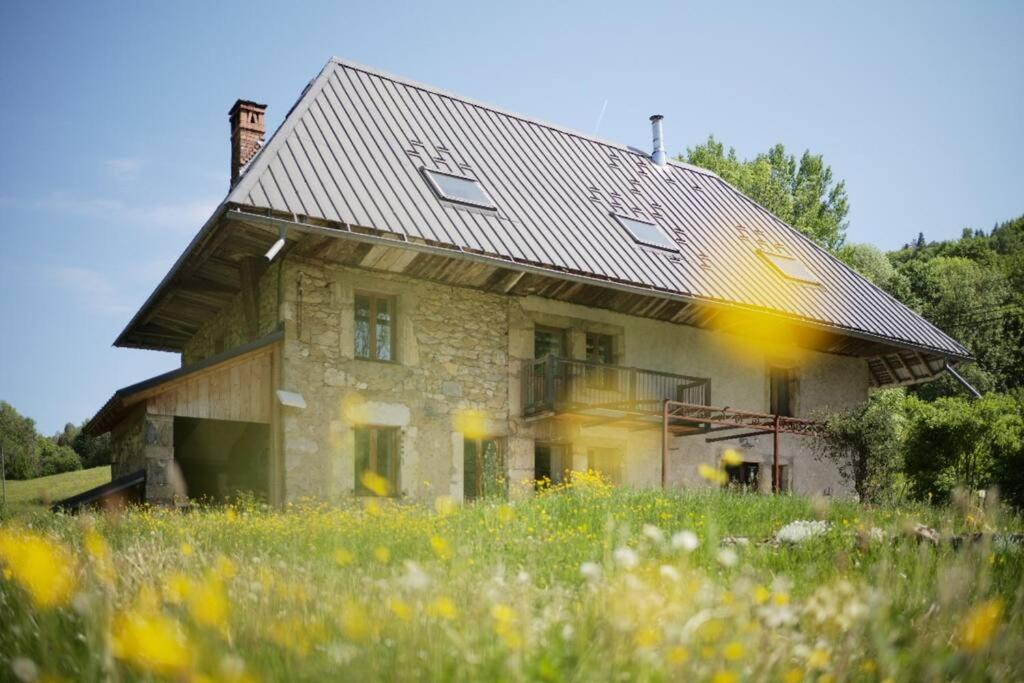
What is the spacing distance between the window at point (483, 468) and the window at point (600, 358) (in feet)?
7.66

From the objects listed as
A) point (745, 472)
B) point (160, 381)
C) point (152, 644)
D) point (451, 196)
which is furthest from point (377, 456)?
point (152, 644)

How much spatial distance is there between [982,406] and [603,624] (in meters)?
14.6

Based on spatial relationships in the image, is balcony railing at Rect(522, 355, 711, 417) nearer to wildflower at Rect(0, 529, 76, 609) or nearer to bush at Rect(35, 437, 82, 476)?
wildflower at Rect(0, 529, 76, 609)

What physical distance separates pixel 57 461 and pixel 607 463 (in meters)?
27.1

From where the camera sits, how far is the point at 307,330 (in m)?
15.0

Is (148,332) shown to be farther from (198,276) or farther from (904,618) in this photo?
(904,618)

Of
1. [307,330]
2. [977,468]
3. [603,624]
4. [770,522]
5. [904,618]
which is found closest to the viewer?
[603,624]

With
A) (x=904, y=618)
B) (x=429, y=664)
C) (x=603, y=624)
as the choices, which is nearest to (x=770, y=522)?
(x=904, y=618)

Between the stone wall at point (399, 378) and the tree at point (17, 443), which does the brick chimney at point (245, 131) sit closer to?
the stone wall at point (399, 378)

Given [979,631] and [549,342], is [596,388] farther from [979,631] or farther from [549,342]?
[979,631]

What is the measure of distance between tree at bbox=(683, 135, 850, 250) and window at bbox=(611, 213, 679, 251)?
17322mm

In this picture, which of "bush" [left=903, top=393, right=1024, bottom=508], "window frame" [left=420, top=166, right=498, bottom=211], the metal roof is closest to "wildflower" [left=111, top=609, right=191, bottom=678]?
the metal roof

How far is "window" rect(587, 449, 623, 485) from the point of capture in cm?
1834

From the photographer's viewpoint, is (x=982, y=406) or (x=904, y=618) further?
(x=982, y=406)
